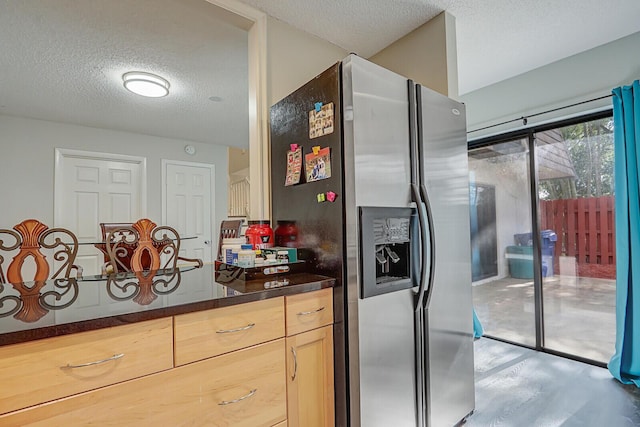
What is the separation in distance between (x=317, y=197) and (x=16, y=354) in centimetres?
115

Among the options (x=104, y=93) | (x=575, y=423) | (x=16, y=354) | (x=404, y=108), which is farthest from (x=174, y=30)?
(x=575, y=423)

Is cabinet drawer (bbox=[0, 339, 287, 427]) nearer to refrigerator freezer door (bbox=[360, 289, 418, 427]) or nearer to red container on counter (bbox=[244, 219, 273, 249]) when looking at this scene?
refrigerator freezer door (bbox=[360, 289, 418, 427])

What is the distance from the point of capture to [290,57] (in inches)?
87.4

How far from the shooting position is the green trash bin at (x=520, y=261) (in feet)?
10.2

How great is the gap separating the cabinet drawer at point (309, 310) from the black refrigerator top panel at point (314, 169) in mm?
122

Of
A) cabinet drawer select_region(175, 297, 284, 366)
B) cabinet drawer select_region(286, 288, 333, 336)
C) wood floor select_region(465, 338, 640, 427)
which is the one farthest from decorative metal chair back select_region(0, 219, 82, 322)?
wood floor select_region(465, 338, 640, 427)

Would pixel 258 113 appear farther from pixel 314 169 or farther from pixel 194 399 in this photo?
pixel 194 399

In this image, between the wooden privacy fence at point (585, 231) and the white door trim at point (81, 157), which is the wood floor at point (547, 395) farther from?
the white door trim at point (81, 157)

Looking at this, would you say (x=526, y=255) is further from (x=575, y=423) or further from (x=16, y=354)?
(x=16, y=354)

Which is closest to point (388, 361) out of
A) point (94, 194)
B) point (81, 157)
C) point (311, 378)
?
point (311, 378)

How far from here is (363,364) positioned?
4.52ft

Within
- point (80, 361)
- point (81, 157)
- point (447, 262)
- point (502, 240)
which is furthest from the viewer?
point (81, 157)

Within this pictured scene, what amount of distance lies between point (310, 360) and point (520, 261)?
2.75m

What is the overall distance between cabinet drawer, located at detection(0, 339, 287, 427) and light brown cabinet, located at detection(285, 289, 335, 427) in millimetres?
56
